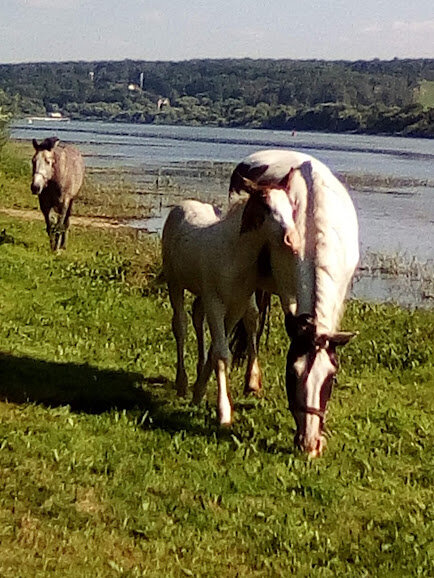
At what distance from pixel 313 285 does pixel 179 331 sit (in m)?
2.13

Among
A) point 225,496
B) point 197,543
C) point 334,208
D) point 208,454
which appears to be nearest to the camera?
point 197,543

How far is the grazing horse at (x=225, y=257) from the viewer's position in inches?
299

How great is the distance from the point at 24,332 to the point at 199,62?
166712 mm

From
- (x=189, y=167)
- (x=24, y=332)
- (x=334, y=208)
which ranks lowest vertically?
(x=189, y=167)

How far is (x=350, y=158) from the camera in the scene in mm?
55188

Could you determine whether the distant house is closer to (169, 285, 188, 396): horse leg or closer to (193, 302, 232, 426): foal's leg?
(169, 285, 188, 396): horse leg

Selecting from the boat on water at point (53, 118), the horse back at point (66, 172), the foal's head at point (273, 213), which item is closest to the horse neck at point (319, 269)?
the foal's head at point (273, 213)

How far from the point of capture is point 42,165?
58.6 feet

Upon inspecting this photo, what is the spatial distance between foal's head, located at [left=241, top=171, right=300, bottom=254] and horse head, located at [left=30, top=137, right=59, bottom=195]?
34.0 feet

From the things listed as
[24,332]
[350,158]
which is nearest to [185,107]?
[350,158]

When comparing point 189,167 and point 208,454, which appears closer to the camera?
point 208,454

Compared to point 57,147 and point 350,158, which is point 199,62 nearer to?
point 350,158

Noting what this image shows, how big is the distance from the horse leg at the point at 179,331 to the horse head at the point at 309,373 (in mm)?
1883

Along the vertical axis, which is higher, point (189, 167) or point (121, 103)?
point (189, 167)
